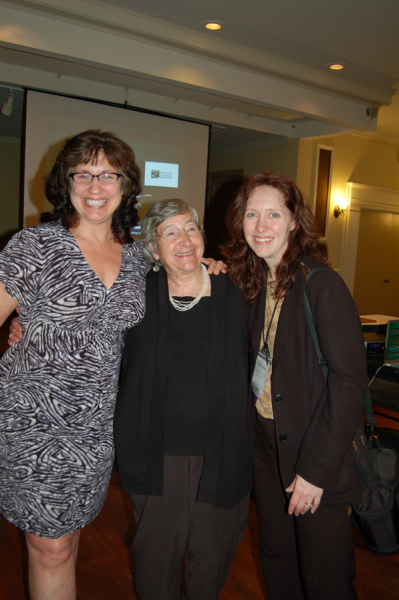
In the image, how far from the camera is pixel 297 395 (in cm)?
141

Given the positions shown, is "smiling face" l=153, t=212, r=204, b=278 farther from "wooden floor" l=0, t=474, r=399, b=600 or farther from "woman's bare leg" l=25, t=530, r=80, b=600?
"wooden floor" l=0, t=474, r=399, b=600

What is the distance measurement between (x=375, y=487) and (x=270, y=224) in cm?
102

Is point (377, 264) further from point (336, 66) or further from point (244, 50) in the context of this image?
point (244, 50)

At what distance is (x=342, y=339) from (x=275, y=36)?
15.6 feet

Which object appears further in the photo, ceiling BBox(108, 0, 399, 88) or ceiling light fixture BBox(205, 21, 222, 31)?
ceiling light fixture BBox(205, 21, 222, 31)

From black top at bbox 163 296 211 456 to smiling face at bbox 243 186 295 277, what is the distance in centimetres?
38

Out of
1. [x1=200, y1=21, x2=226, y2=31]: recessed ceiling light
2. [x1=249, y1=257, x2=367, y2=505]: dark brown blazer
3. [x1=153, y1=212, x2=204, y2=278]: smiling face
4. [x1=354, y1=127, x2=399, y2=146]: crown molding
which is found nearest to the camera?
[x1=249, y1=257, x2=367, y2=505]: dark brown blazer

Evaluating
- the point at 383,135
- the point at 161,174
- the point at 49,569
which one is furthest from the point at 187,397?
the point at 383,135

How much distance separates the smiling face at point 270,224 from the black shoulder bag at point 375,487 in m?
0.18

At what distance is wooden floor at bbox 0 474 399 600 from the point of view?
201 centimetres

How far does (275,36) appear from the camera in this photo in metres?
4.93

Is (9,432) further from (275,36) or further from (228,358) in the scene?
(275,36)

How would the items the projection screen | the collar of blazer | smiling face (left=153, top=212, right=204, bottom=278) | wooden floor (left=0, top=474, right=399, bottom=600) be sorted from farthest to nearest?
the projection screen < wooden floor (left=0, top=474, right=399, bottom=600) < smiling face (left=153, top=212, right=204, bottom=278) < the collar of blazer

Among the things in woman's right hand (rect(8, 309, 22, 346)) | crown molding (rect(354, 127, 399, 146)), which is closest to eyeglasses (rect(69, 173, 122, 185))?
woman's right hand (rect(8, 309, 22, 346))
